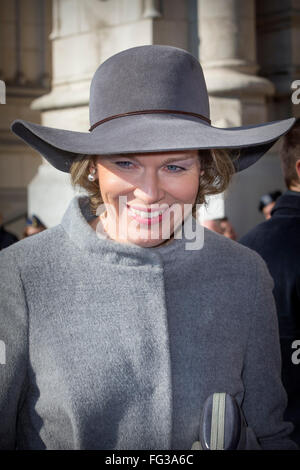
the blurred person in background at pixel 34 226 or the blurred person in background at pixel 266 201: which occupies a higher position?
the blurred person in background at pixel 266 201

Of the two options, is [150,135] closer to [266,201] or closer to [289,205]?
[289,205]

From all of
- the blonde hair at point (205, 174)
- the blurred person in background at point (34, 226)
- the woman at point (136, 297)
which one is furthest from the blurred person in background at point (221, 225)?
the woman at point (136, 297)

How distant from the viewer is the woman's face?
1850mm

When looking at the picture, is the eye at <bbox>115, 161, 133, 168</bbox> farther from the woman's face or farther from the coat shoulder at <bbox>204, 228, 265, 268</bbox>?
the coat shoulder at <bbox>204, 228, 265, 268</bbox>

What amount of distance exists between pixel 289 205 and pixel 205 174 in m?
1.13

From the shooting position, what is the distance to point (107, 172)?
1914 millimetres

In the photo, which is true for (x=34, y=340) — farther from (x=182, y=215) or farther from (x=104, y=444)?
(x=182, y=215)

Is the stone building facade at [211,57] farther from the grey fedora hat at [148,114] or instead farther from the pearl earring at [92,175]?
the grey fedora hat at [148,114]

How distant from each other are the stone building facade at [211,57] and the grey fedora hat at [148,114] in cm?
375

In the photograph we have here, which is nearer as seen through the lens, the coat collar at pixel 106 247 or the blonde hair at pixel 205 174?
the coat collar at pixel 106 247

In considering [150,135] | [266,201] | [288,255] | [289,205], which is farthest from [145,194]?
[266,201]

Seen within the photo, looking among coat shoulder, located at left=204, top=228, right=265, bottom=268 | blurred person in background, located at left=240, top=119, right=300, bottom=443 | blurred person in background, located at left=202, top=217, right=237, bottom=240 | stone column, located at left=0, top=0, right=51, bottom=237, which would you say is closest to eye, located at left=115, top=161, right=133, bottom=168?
coat shoulder, located at left=204, top=228, right=265, bottom=268

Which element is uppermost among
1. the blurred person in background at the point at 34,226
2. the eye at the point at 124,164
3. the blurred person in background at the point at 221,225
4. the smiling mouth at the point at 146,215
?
the eye at the point at 124,164

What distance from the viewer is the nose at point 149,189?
1.84 m
